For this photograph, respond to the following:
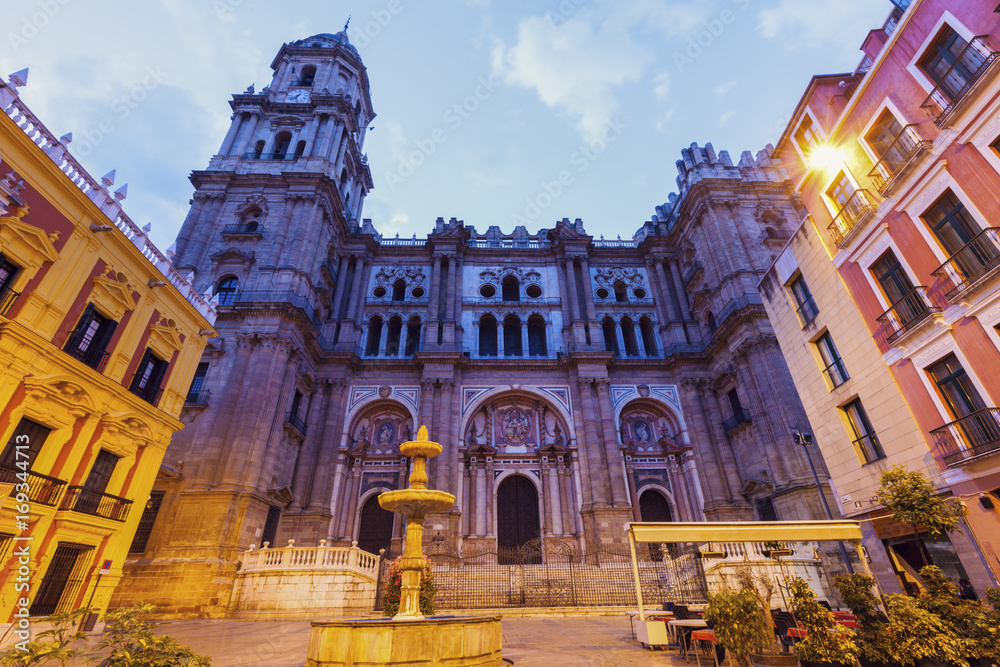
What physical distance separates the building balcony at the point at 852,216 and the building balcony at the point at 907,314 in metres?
2.42

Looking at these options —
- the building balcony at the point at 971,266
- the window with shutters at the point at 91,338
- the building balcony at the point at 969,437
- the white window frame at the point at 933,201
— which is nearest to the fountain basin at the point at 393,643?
the building balcony at the point at 969,437

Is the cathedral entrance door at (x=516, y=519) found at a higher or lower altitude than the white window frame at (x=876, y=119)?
lower

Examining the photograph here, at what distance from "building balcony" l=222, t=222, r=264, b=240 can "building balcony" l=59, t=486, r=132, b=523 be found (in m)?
16.7

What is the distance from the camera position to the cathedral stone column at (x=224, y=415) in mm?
19562

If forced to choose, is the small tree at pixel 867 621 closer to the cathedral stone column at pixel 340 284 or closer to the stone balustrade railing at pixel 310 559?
the stone balustrade railing at pixel 310 559

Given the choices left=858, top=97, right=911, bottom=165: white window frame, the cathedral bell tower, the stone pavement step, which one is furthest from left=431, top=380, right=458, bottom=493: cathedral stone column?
left=858, top=97, right=911, bottom=165: white window frame

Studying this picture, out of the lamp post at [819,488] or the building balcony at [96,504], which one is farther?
the lamp post at [819,488]

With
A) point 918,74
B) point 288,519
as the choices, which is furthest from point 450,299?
point 918,74

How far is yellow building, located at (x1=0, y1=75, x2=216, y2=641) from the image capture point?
35.9 ft

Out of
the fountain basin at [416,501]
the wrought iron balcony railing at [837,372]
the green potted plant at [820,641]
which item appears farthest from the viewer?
the wrought iron balcony railing at [837,372]

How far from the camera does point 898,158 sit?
1216 cm

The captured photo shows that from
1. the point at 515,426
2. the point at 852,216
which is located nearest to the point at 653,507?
the point at 515,426

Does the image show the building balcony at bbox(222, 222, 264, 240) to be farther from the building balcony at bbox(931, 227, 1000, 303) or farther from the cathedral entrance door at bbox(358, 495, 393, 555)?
the building balcony at bbox(931, 227, 1000, 303)

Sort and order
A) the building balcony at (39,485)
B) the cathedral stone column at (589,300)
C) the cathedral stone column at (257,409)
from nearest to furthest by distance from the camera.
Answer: the building balcony at (39,485) → the cathedral stone column at (257,409) → the cathedral stone column at (589,300)
